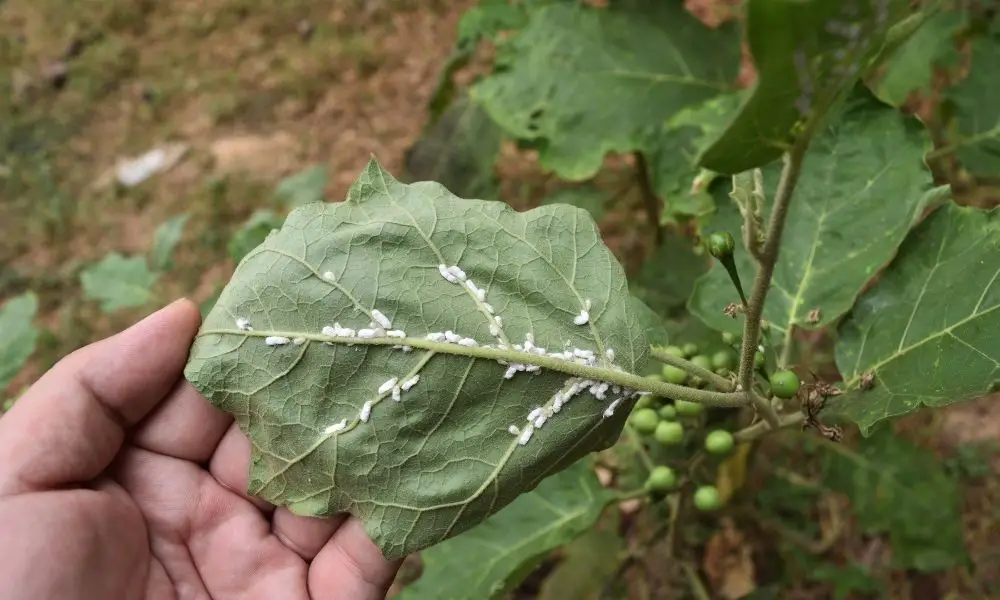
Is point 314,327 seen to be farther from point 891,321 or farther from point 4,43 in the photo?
point 4,43

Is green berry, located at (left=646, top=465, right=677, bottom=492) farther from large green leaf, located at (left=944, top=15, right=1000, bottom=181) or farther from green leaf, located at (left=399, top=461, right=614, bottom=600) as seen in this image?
large green leaf, located at (left=944, top=15, right=1000, bottom=181)

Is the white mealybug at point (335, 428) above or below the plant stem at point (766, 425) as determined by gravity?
above

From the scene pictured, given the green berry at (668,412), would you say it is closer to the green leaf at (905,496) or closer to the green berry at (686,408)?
the green berry at (686,408)

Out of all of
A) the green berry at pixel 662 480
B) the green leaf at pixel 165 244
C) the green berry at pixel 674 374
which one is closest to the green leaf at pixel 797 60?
the green berry at pixel 674 374

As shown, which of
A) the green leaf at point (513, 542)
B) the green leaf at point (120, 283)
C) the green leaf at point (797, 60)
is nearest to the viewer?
the green leaf at point (797, 60)

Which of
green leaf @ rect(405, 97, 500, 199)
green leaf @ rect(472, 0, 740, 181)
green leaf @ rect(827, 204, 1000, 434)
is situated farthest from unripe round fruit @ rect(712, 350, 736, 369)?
green leaf @ rect(405, 97, 500, 199)
